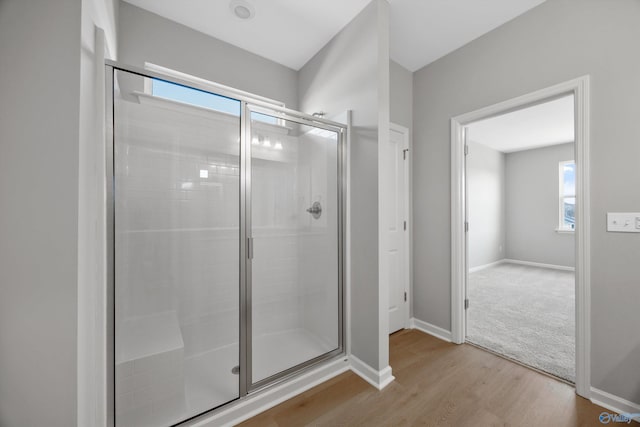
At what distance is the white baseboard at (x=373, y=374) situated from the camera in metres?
1.70

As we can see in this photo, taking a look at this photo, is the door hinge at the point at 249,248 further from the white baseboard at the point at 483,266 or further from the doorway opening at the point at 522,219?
the white baseboard at the point at 483,266

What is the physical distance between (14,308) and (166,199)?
0.91 m

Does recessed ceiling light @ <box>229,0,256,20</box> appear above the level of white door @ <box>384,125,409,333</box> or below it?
above

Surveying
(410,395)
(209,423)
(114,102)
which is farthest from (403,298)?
(114,102)

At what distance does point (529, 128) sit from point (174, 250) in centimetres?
583

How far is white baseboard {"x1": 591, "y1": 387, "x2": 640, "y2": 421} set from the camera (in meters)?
1.39

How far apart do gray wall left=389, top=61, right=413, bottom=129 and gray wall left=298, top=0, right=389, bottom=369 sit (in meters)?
0.71

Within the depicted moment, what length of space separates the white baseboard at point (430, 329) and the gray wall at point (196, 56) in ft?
9.24

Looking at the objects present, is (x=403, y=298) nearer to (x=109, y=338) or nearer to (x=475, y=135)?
(x=109, y=338)

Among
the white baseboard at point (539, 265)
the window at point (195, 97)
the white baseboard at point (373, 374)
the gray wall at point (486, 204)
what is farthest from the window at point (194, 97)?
the white baseboard at point (539, 265)

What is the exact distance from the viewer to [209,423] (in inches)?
52.9

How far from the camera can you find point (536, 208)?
5.52m

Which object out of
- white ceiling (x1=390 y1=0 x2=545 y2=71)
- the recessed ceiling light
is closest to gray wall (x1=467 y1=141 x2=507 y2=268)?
white ceiling (x1=390 y1=0 x2=545 y2=71)

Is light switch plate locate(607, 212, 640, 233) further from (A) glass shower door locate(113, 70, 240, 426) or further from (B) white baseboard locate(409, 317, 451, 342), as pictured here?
(A) glass shower door locate(113, 70, 240, 426)
